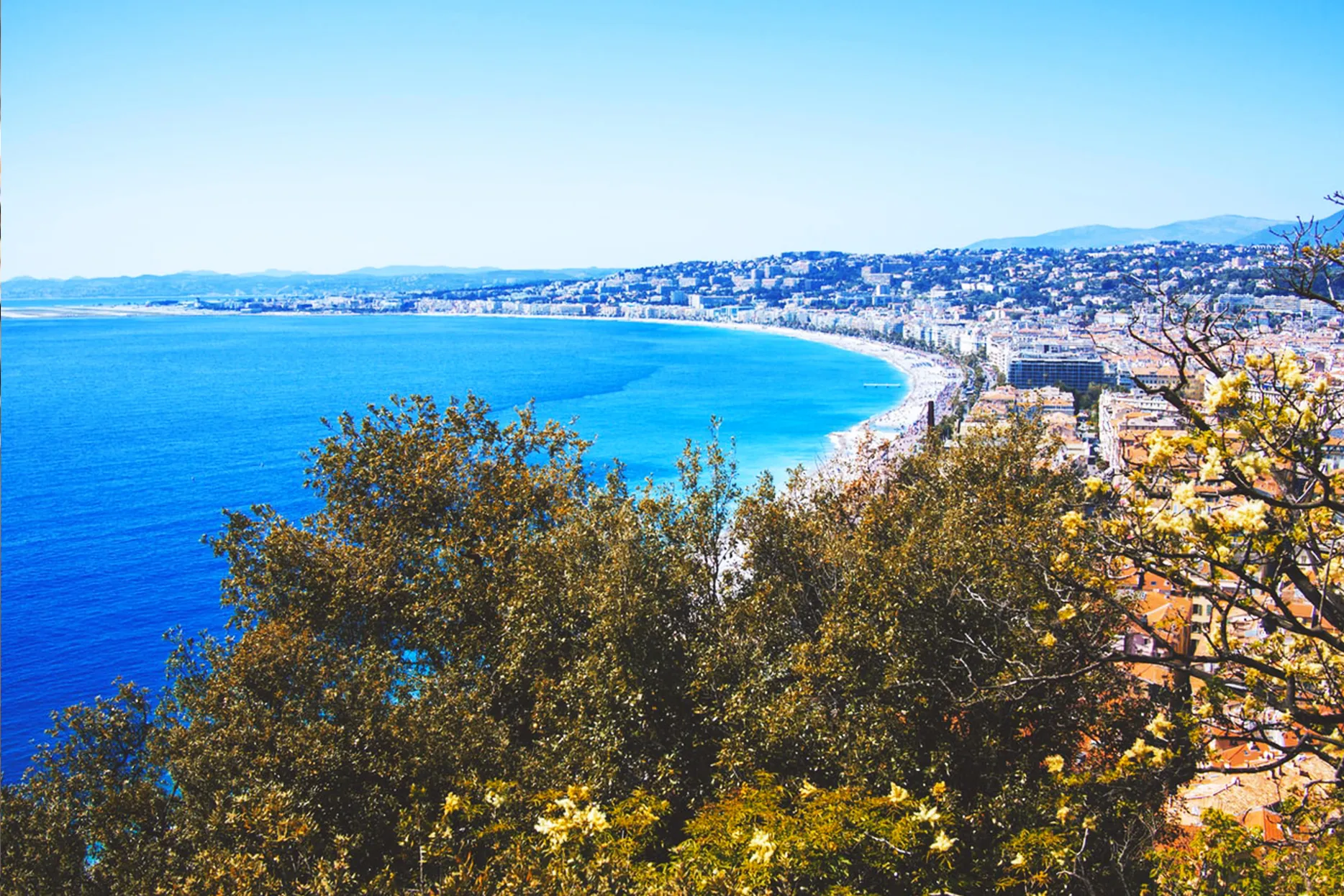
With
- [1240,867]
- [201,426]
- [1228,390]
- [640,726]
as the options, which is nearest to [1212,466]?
[1228,390]

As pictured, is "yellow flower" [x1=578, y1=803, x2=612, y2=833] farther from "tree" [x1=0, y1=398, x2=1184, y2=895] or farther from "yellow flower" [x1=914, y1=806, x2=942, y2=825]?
"yellow flower" [x1=914, y1=806, x2=942, y2=825]

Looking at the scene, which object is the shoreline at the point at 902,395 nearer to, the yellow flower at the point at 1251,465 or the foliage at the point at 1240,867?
the foliage at the point at 1240,867

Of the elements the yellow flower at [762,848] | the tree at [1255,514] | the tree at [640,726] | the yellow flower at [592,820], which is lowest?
the tree at [640,726]

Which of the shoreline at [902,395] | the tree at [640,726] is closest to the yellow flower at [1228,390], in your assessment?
the tree at [640,726]

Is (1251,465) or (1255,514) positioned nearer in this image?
(1255,514)

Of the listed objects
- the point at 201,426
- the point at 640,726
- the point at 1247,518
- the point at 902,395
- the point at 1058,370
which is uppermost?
the point at 1247,518

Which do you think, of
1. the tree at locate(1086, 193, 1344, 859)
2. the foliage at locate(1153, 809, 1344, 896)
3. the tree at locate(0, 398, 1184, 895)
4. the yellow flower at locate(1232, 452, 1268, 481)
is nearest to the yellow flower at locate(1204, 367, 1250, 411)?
the tree at locate(1086, 193, 1344, 859)

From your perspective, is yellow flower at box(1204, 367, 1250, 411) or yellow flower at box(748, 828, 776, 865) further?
yellow flower at box(748, 828, 776, 865)

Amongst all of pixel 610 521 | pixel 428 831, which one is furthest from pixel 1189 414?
pixel 610 521

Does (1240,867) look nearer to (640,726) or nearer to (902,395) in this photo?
(640,726)
